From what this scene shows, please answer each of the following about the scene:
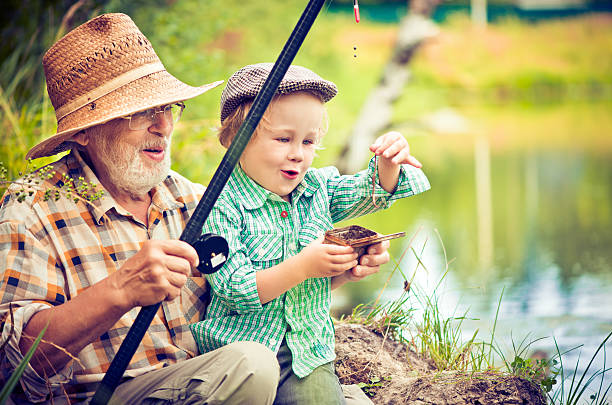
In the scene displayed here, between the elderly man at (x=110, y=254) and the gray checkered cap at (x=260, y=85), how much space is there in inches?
3.3

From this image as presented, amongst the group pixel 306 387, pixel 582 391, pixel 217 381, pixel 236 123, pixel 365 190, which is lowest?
pixel 582 391

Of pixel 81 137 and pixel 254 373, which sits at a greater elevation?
pixel 81 137

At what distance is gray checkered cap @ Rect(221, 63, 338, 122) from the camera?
1979 mm

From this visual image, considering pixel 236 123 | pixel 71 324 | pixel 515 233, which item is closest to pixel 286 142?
pixel 236 123

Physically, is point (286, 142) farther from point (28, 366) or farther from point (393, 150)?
point (28, 366)

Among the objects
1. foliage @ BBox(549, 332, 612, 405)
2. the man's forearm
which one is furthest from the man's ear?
foliage @ BBox(549, 332, 612, 405)

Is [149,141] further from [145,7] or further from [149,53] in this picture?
[145,7]

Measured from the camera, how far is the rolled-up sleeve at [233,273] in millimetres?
1853

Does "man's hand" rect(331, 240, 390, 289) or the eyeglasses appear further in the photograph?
the eyeglasses

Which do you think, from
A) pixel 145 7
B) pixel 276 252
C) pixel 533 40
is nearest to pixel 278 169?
pixel 276 252

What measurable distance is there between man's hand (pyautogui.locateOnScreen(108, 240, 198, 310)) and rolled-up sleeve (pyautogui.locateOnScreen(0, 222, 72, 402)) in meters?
0.28

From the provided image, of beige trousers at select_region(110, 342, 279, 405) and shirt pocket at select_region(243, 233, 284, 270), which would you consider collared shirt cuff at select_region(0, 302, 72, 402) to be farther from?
shirt pocket at select_region(243, 233, 284, 270)

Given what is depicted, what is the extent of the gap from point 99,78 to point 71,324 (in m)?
0.73

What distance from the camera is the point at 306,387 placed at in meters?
1.93
